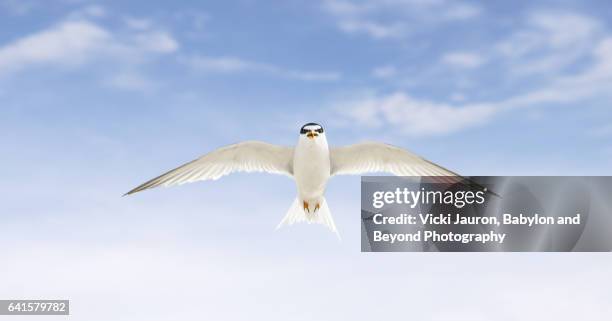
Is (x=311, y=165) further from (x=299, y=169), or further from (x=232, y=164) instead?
(x=232, y=164)

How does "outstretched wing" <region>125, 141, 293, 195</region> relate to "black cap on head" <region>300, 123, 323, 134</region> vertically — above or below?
below

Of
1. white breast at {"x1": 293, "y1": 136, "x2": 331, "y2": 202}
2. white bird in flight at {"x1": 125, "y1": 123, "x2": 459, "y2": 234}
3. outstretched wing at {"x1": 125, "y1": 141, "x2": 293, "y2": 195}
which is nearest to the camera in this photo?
white breast at {"x1": 293, "y1": 136, "x2": 331, "y2": 202}

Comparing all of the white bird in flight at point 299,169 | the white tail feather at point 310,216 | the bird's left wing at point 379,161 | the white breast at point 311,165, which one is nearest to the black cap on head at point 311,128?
the white breast at point 311,165

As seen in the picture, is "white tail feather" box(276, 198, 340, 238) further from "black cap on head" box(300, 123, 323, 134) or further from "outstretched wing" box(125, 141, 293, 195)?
"black cap on head" box(300, 123, 323, 134)

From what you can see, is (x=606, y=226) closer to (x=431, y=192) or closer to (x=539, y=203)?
(x=539, y=203)

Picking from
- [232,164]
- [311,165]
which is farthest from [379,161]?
[232,164]

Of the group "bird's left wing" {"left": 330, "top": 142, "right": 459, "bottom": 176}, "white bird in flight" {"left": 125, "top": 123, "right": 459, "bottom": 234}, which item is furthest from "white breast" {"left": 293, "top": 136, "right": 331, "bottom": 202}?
"bird's left wing" {"left": 330, "top": 142, "right": 459, "bottom": 176}

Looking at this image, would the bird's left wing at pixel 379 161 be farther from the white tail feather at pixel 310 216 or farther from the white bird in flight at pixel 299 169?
the white tail feather at pixel 310 216

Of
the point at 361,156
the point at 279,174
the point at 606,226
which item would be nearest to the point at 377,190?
the point at 361,156
